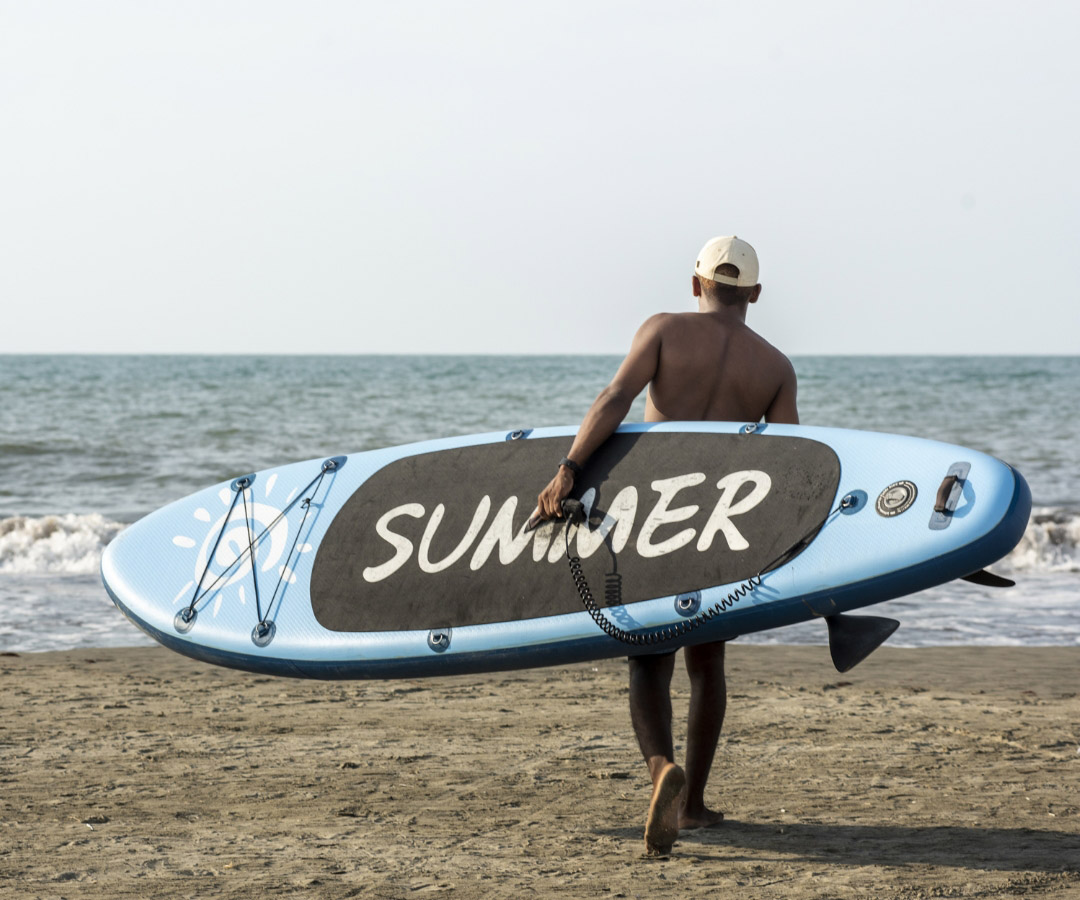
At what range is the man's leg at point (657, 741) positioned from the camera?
2959mm

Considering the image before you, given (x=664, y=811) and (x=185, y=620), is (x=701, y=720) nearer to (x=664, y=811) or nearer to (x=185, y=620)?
(x=664, y=811)

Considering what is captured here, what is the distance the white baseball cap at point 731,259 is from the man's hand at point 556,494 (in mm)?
717

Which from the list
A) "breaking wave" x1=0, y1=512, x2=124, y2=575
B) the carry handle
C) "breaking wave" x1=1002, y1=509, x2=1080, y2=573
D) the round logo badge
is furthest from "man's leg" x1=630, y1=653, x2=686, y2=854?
"breaking wave" x1=1002, y1=509, x2=1080, y2=573

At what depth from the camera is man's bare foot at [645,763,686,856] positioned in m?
2.93

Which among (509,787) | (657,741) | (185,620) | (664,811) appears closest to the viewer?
(664,811)

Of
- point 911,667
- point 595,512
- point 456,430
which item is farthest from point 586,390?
point 595,512

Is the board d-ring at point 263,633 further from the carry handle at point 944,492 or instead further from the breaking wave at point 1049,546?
the breaking wave at point 1049,546

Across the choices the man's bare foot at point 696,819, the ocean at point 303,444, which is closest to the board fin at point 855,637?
the man's bare foot at point 696,819

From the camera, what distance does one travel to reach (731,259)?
333 cm

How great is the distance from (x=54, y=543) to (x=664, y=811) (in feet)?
28.1

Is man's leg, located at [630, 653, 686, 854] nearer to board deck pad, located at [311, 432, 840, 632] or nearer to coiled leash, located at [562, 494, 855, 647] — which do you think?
coiled leash, located at [562, 494, 855, 647]

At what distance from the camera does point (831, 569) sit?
3168 millimetres

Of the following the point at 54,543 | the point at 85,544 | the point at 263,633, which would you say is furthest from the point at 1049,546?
the point at 54,543

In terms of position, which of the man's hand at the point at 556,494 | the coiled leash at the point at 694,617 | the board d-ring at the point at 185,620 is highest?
the man's hand at the point at 556,494
